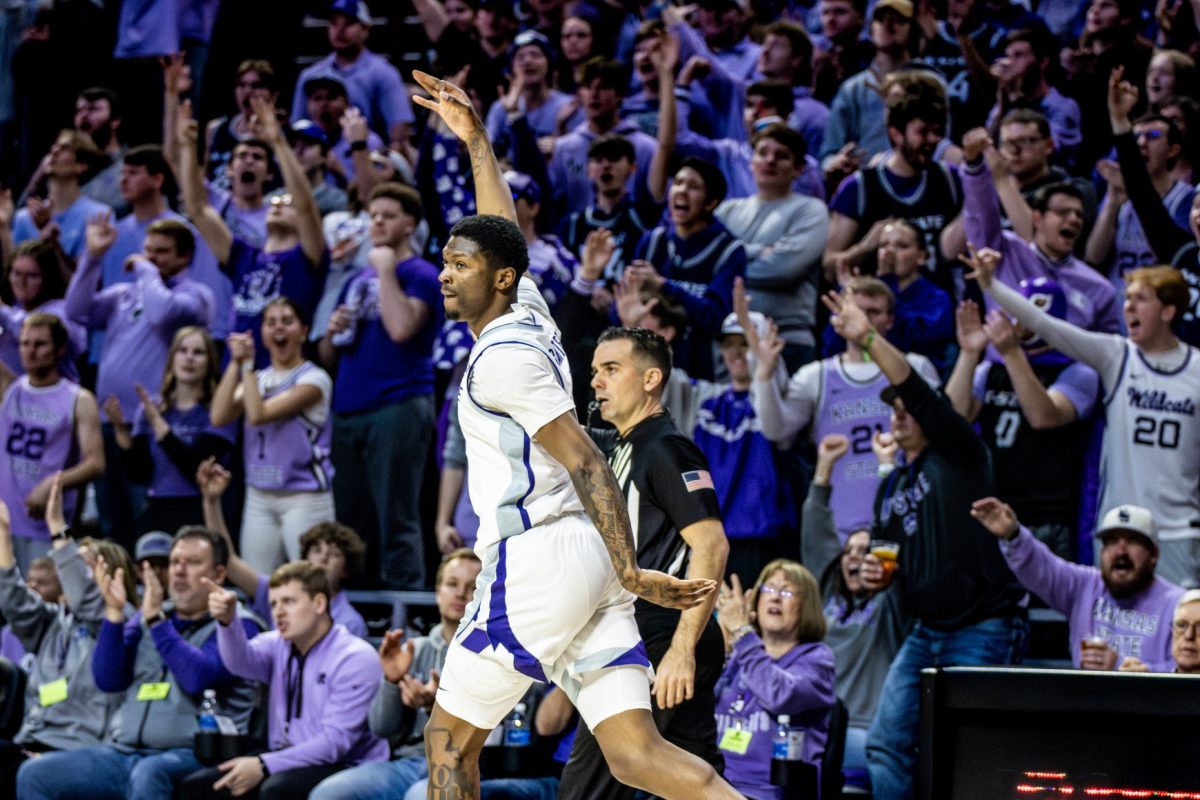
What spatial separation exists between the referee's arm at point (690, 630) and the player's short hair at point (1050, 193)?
3.94m

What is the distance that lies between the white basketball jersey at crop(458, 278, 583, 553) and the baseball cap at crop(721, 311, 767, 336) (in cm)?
375

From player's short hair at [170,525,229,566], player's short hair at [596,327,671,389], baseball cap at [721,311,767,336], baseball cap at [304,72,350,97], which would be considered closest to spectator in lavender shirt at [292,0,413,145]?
baseball cap at [304,72,350,97]

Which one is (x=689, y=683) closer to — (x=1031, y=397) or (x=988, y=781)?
(x=988, y=781)

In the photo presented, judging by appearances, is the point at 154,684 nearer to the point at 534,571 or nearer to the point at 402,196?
the point at 402,196

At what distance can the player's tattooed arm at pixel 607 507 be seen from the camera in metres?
4.32

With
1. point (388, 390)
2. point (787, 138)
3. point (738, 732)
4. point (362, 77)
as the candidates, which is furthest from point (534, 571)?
point (362, 77)

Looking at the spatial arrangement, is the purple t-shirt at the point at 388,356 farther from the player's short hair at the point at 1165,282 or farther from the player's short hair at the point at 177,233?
the player's short hair at the point at 1165,282

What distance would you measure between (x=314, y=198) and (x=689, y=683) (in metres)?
6.00

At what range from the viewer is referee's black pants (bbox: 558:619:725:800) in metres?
5.21

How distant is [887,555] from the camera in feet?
24.1

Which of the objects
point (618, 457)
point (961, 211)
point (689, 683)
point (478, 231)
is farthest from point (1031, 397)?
point (478, 231)

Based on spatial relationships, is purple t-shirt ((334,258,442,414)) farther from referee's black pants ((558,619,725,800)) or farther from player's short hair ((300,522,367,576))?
referee's black pants ((558,619,725,800))

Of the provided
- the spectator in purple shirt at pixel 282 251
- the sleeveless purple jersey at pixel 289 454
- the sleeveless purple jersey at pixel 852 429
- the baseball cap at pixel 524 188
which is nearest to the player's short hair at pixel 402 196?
the spectator in purple shirt at pixel 282 251

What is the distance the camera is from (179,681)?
25.8 feet
